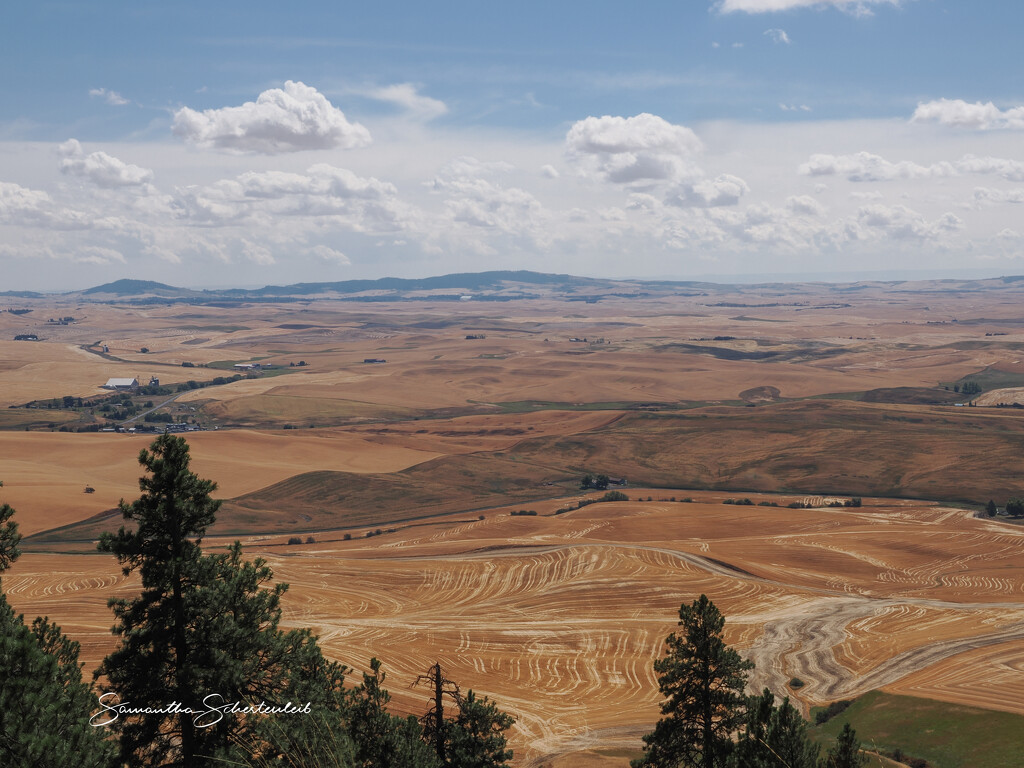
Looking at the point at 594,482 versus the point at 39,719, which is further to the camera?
the point at 594,482

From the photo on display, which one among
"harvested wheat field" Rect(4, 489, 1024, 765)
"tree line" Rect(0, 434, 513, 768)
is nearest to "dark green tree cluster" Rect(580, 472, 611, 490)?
"harvested wheat field" Rect(4, 489, 1024, 765)

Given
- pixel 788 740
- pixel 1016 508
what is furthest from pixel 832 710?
pixel 1016 508

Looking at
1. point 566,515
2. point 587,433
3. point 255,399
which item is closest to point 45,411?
point 255,399

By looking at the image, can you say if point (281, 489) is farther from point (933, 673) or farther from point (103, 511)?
point (933, 673)

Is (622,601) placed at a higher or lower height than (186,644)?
lower

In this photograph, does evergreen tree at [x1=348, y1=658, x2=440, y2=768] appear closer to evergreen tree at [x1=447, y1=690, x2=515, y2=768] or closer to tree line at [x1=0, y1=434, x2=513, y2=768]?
evergreen tree at [x1=447, y1=690, x2=515, y2=768]

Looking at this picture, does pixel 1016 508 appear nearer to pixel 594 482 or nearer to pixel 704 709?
pixel 594 482

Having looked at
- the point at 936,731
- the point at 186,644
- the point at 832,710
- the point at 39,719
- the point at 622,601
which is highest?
the point at 186,644

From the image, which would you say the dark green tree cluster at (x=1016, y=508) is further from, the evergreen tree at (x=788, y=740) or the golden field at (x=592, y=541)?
the evergreen tree at (x=788, y=740)

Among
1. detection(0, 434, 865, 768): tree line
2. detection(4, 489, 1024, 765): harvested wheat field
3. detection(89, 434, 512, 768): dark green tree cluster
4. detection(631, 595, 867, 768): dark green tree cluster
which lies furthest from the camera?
detection(4, 489, 1024, 765): harvested wheat field
